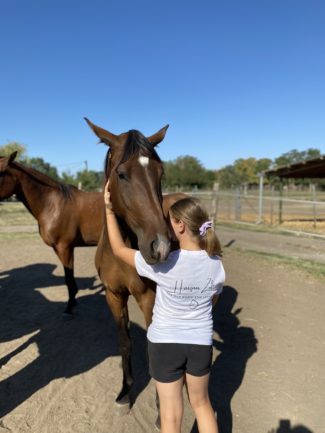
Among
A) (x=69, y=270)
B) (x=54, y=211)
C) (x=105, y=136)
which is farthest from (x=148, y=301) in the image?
(x=54, y=211)

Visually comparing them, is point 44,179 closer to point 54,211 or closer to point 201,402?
point 54,211

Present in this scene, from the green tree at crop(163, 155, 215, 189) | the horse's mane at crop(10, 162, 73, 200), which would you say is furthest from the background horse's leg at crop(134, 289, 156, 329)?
the green tree at crop(163, 155, 215, 189)

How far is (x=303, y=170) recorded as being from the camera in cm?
1636

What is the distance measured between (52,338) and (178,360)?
2.77 metres

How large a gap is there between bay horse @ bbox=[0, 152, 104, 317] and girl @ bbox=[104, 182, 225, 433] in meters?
3.27

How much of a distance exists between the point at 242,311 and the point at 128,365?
2.54 metres

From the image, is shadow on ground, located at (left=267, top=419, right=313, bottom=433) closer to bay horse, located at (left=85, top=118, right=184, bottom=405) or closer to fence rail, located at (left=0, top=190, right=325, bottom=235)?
bay horse, located at (left=85, top=118, right=184, bottom=405)

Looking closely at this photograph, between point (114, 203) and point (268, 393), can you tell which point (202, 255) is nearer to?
point (114, 203)

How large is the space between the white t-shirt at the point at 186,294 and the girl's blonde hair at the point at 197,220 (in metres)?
0.06

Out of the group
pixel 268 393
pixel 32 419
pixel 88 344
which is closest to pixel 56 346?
pixel 88 344

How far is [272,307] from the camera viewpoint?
17.1 feet

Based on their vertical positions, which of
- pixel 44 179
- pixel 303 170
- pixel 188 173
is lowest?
pixel 44 179

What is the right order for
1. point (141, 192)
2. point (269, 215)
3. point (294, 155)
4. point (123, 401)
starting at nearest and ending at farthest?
point (141, 192)
point (123, 401)
point (269, 215)
point (294, 155)

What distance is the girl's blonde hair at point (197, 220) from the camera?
1.93 m
